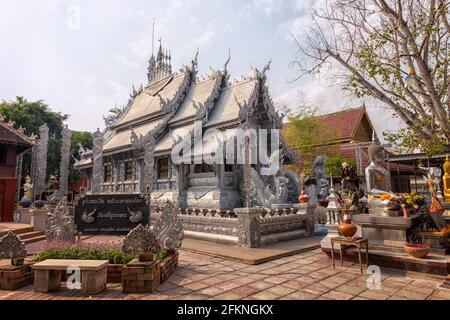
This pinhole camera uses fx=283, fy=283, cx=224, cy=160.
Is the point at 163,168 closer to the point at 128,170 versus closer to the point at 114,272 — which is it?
the point at 128,170

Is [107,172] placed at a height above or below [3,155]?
below

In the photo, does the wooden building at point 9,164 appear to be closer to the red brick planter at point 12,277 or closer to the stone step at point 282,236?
the red brick planter at point 12,277

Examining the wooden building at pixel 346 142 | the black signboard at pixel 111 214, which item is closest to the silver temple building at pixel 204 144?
the black signboard at pixel 111 214

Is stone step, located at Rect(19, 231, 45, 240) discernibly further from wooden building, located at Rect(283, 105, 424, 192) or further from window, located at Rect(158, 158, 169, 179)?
wooden building, located at Rect(283, 105, 424, 192)

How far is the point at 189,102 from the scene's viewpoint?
18.2 m

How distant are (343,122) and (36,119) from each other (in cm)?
3348

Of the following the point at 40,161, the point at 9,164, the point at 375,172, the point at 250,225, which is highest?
the point at 40,161

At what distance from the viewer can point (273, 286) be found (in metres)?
5.31

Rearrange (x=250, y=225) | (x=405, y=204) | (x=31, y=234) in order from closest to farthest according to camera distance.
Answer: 1. (x=405, y=204)
2. (x=250, y=225)
3. (x=31, y=234)

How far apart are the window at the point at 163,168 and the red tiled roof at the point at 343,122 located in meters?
17.1

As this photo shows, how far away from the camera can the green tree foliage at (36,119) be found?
30625mm

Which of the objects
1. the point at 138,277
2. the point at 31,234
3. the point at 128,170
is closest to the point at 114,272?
the point at 138,277
